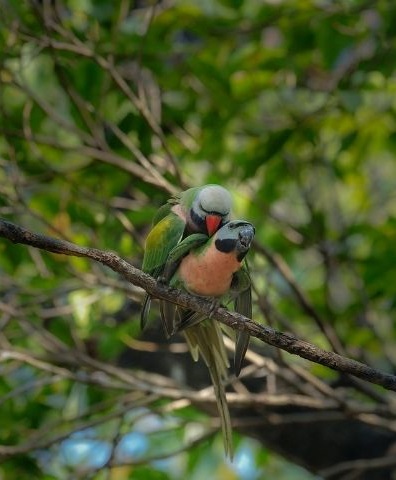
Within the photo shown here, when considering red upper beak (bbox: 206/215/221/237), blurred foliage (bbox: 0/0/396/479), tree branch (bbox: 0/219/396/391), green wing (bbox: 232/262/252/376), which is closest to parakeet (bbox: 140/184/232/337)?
red upper beak (bbox: 206/215/221/237)

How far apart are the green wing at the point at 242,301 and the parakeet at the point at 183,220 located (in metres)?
0.18

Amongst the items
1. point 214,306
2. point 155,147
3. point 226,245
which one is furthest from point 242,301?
point 155,147

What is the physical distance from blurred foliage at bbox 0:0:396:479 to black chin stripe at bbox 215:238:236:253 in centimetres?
130

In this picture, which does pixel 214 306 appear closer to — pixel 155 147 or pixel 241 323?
pixel 241 323

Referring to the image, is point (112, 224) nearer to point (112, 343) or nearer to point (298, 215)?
point (112, 343)

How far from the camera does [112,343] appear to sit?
425 cm

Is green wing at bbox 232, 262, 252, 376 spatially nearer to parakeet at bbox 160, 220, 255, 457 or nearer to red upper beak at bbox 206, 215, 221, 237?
parakeet at bbox 160, 220, 255, 457

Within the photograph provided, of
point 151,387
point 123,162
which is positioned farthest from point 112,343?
point 123,162

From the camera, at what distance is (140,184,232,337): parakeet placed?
2557mm

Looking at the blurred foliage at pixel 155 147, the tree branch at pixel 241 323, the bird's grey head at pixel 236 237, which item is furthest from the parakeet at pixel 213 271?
the blurred foliage at pixel 155 147

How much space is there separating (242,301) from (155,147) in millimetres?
2349

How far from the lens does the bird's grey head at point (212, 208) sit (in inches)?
100

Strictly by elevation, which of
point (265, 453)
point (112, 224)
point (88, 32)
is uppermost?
point (88, 32)

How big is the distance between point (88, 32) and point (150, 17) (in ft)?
1.19
